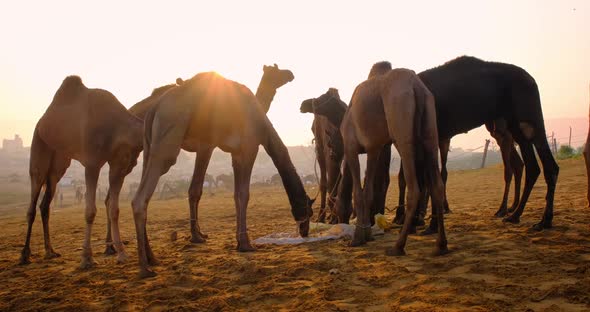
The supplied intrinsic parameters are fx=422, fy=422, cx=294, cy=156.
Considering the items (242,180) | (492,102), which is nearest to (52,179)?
(242,180)

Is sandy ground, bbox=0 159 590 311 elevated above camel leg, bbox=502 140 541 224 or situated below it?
below

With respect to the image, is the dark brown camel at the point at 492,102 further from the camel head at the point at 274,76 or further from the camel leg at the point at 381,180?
the camel head at the point at 274,76

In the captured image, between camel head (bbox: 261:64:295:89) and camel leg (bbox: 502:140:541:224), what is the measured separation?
17.4 ft

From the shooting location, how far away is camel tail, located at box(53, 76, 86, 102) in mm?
6094

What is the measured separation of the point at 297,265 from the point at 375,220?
303 centimetres

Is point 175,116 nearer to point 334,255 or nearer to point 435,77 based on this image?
point 334,255

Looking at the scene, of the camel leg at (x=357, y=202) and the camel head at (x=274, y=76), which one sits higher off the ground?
the camel head at (x=274, y=76)

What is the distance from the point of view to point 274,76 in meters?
9.71

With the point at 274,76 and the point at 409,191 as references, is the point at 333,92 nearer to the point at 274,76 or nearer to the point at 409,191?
the point at 274,76

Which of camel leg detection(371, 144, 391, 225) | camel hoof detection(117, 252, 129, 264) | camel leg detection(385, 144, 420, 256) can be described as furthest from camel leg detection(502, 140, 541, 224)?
camel hoof detection(117, 252, 129, 264)

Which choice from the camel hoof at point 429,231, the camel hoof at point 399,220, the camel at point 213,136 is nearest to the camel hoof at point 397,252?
the camel hoof at point 429,231

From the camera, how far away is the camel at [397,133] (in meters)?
4.74

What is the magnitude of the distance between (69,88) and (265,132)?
291 cm

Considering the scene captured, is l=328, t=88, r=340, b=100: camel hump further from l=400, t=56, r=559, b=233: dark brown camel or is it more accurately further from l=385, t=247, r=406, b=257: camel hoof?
l=385, t=247, r=406, b=257: camel hoof
